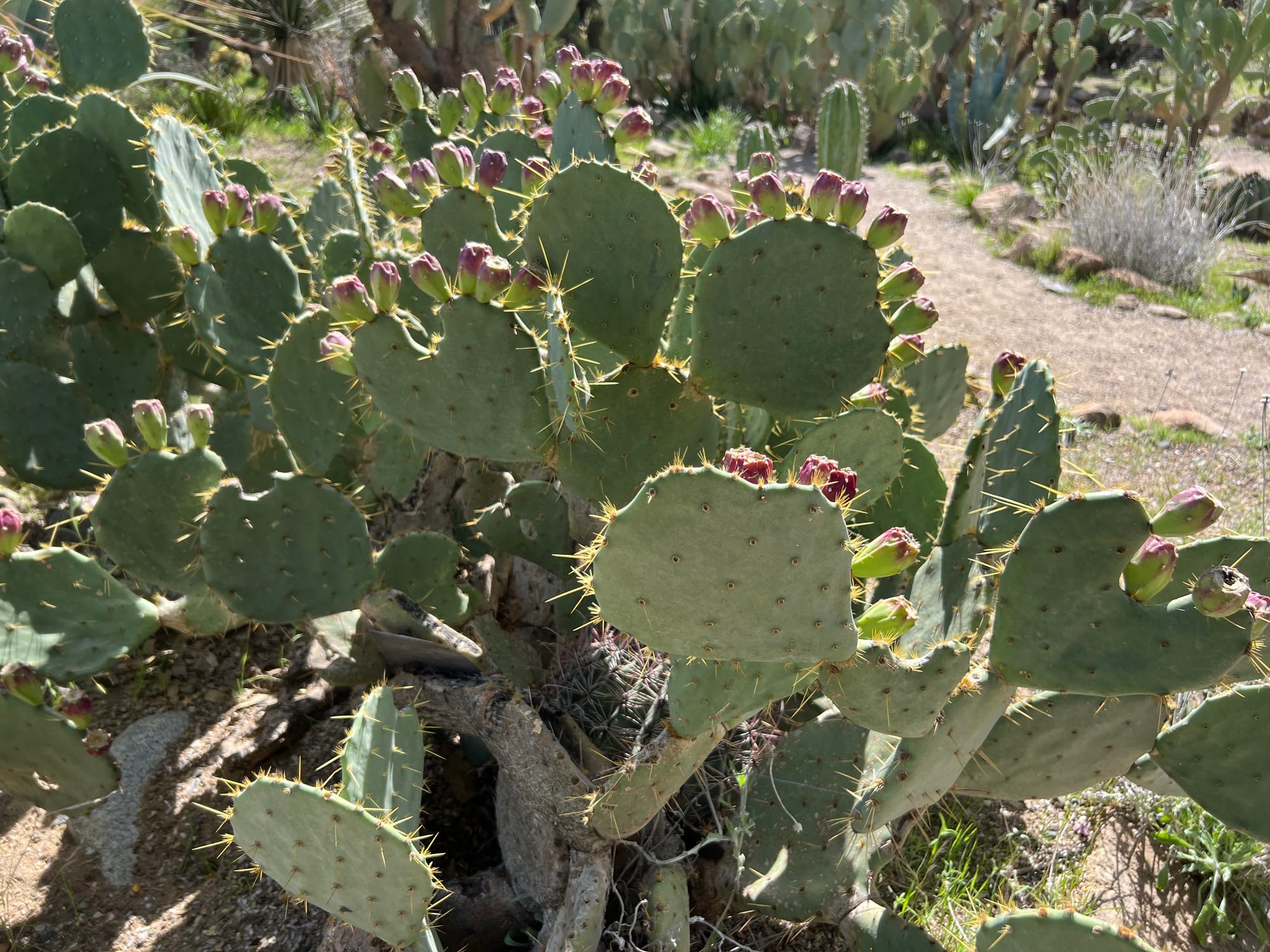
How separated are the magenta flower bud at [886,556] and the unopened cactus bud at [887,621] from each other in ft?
0.31

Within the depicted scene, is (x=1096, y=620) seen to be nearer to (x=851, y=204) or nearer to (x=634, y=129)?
→ (x=851, y=204)

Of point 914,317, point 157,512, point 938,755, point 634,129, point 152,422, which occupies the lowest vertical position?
point 938,755

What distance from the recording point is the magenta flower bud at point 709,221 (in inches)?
70.1

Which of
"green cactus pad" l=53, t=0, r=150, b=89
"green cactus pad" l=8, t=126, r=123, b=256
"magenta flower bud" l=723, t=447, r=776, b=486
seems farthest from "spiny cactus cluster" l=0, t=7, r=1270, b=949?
"green cactus pad" l=53, t=0, r=150, b=89

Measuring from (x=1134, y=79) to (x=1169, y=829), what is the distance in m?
9.04

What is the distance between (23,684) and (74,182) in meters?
1.56

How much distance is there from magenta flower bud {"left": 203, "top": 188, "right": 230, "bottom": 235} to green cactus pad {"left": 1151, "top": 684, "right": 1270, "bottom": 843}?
2.40m

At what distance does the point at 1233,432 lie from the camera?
15.2ft

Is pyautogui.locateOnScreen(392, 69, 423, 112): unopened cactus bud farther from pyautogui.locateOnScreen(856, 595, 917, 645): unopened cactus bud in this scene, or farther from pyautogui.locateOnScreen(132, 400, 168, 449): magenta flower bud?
pyautogui.locateOnScreen(856, 595, 917, 645): unopened cactus bud

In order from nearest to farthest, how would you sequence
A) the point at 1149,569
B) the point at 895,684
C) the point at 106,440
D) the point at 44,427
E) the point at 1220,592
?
1. the point at 1220,592
2. the point at 1149,569
3. the point at 895,684
4. the point at 106,440
5. the point at 44,427

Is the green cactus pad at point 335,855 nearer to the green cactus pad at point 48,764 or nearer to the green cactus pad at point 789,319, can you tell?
the green cactus pad at point 48,764

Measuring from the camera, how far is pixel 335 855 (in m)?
1.55

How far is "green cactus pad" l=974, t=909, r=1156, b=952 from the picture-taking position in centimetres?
145

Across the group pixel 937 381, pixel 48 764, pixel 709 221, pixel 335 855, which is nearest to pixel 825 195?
pixel 709 221
